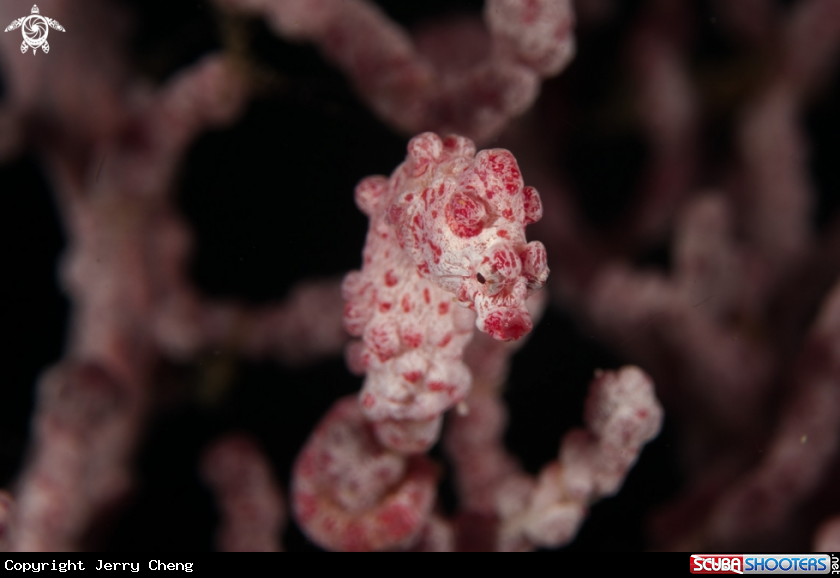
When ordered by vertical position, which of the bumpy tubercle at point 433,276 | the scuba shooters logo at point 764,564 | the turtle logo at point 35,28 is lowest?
the scuba shooters logo at point 764,564

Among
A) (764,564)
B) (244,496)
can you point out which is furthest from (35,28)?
(764,564)

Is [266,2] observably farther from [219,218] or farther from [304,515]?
[304,515]

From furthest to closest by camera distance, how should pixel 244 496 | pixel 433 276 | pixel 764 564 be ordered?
pixel 244 496, pixel 764 564, pixel 433 276

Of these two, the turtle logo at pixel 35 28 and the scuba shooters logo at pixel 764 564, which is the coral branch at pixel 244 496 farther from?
the turtle logo at pixel 35 28

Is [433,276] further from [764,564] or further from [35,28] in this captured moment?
[35,28]

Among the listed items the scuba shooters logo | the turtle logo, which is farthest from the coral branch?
the turtle logo

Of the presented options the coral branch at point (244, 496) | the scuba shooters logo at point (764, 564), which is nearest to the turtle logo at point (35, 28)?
the coral branch at point (244, 496)
